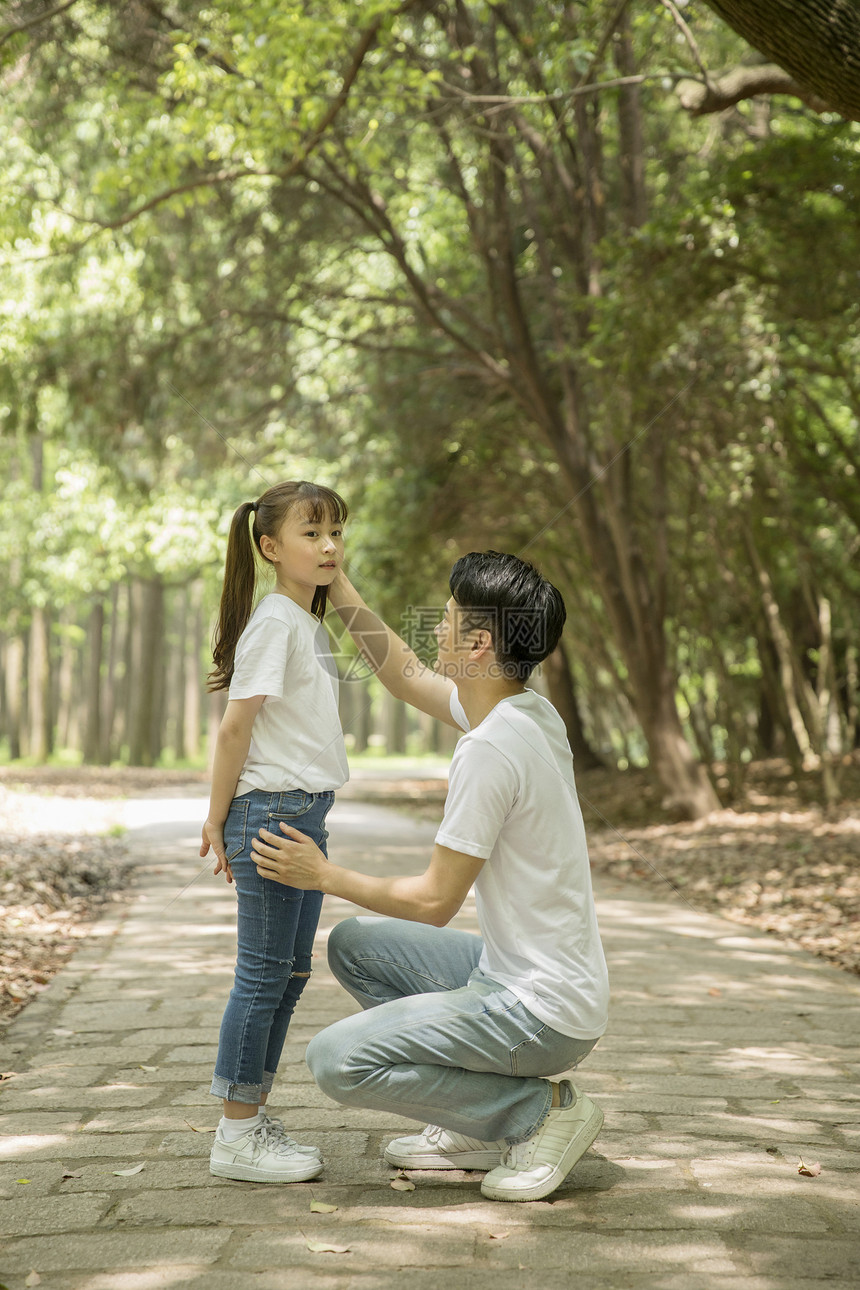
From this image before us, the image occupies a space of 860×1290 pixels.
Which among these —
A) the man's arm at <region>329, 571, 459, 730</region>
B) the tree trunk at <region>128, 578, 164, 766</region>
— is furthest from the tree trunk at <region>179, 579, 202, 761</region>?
the man's arm at <region>329, 571, 459, 730</region>

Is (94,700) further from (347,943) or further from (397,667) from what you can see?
(347,943)

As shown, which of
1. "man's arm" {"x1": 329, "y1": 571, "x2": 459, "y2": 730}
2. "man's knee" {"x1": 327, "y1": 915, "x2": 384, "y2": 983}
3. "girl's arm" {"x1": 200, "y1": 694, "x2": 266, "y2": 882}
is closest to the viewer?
"girl's arm" {"x1": 200, "y1": 694, "x2": 266, "y2": 882}

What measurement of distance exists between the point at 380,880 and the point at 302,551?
3.05 feet

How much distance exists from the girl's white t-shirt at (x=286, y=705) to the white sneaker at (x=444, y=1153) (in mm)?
1006

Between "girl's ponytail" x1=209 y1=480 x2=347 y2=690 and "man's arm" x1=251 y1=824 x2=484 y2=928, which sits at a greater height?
"girl's ponytail" x1=209 y1=480 x2=347 y2=690

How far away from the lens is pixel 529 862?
277 centimetres

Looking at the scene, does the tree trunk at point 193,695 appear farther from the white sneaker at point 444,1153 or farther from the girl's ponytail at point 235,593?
the white sneaker at point 444,1153

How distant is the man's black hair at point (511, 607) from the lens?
279 cm

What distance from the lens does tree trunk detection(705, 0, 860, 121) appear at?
3.86 m

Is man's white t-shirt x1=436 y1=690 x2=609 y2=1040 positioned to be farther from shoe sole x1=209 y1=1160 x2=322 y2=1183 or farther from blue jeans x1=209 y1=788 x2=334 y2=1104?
shoe sole x1=209 y1=1160 x2=322 y2=1183

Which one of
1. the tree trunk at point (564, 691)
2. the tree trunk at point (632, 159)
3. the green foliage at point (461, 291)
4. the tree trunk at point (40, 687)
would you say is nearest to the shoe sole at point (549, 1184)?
the green foliage at point (461, 291)

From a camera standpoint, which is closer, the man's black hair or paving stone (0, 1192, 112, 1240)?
paving stone (0, 1192, 112, 1240)

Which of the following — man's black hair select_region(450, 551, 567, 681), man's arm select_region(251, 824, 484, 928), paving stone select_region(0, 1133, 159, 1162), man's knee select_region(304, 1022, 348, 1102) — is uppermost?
man's black hair select_region(450, 551, 567, 681)

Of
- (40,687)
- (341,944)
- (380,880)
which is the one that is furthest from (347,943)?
(40,687)
